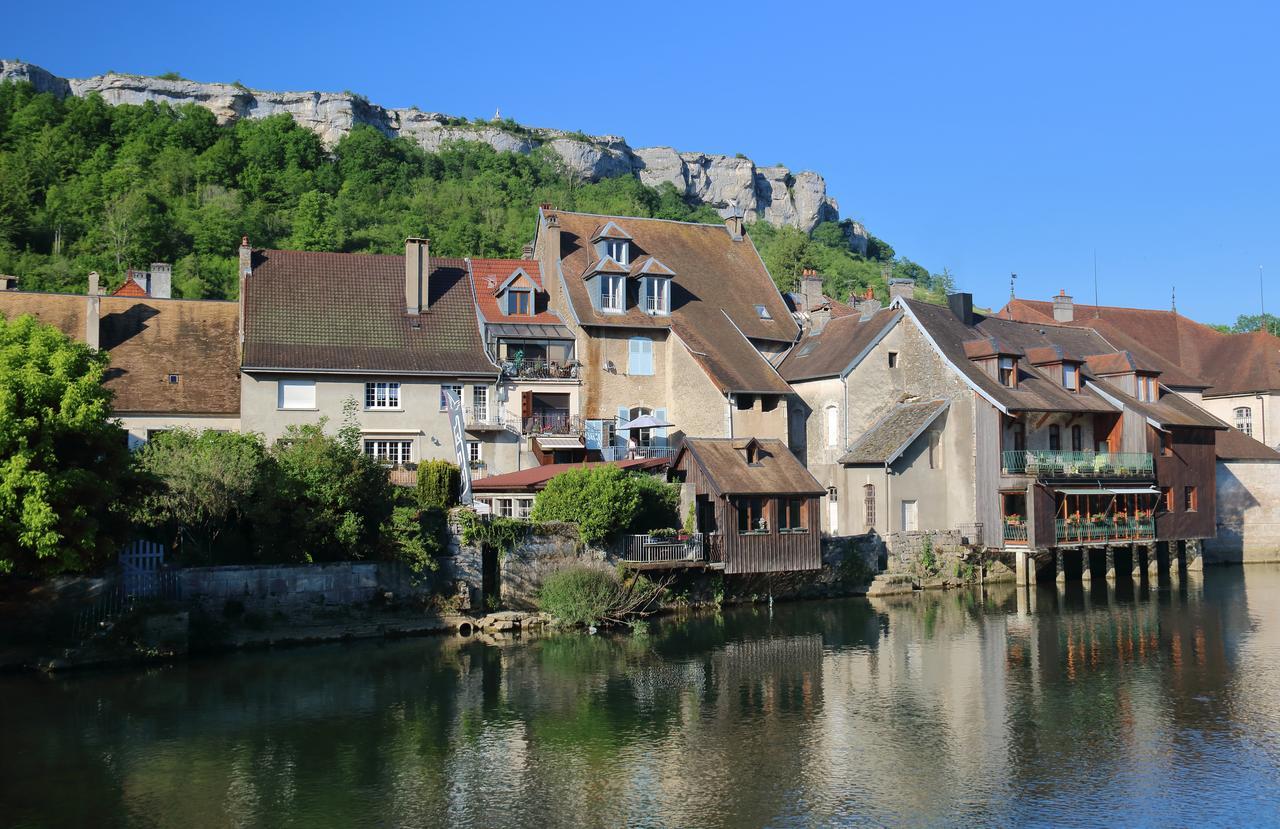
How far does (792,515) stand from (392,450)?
1381 centimetres

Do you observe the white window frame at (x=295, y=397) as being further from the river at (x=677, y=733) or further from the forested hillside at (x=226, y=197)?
the forested hillside at (x=226, y=197)

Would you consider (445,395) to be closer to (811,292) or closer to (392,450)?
(392,450)

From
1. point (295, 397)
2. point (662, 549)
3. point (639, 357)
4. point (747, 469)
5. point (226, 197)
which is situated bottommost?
point (662, 549)

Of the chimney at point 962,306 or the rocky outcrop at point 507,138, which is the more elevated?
the rocky outcrop at point 507,138

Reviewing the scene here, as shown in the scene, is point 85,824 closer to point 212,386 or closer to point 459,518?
point 459,518

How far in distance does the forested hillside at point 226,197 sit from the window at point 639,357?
2777cm

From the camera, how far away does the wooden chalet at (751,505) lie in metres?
34.8

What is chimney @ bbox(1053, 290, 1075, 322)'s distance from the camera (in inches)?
2250

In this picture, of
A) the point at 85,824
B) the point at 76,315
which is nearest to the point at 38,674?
the point at 85,824

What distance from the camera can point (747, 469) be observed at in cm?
3606

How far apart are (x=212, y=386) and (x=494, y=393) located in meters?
9.52

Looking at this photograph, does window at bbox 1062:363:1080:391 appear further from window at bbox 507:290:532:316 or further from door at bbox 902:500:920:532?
window at bbox 507:290:532:316

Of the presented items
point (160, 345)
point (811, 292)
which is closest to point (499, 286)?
point (160, 345)

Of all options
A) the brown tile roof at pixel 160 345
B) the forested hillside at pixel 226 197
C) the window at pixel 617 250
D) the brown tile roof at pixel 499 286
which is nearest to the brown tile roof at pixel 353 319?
the brown tile roof at pixel 499 286
